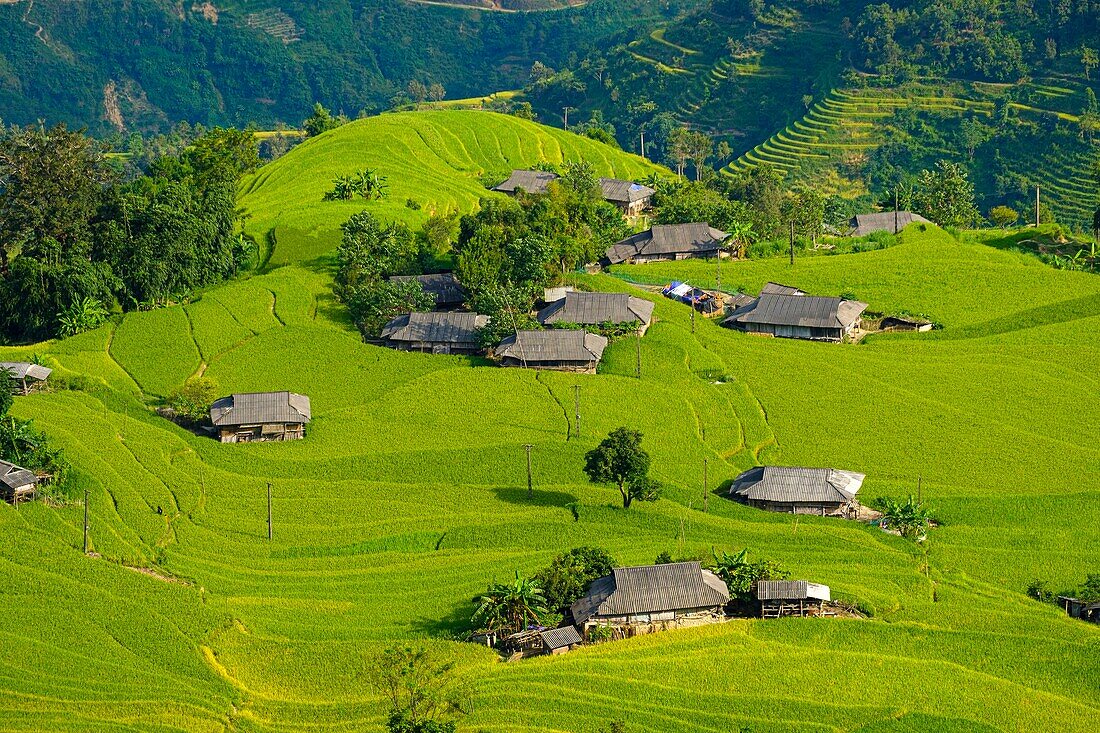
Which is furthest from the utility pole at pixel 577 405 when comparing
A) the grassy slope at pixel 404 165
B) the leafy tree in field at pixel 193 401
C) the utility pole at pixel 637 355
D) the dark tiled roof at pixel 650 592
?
the grassy slope at pixel 404 165

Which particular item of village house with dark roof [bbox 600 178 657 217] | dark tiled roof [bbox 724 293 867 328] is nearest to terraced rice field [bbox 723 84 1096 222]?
village house with dark roof [bbox 600 178 657 217]

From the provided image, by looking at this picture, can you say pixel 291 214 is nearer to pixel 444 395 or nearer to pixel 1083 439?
pixel 444 395

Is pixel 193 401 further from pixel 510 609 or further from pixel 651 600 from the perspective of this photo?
pixel 651 600

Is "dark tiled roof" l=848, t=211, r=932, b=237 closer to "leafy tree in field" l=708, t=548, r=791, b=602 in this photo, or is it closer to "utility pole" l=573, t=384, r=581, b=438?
"utility pole" l=573, t=384, r=581, b=438

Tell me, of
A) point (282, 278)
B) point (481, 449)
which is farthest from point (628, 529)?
point (282, 278)

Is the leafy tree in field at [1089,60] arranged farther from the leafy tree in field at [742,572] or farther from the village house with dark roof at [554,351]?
the leafy tree in field at [742,572]

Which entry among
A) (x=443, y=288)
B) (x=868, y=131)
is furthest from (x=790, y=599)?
(x=868, y=131)
